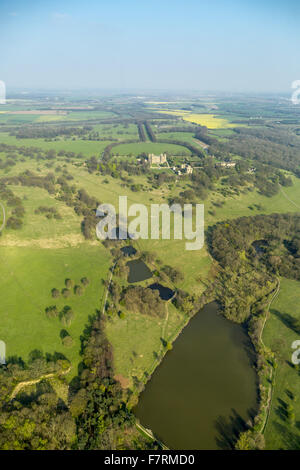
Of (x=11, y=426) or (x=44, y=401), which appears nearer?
(x=11, y=426)

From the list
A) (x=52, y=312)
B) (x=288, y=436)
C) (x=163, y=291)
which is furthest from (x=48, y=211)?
(x=288, y=436)

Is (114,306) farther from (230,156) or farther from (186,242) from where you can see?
(230,156)

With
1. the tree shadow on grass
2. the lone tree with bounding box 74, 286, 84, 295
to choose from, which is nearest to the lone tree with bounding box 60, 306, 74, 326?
the lone tree with bounding box 74, 286, 84, 295

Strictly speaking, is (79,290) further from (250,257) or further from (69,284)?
(250,257)

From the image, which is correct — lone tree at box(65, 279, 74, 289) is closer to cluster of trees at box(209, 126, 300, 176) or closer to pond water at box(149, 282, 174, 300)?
pond water at box(149, 282, 174, 300)

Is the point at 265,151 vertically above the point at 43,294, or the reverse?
the point at 265,151

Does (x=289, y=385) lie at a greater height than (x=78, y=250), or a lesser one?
lesser
